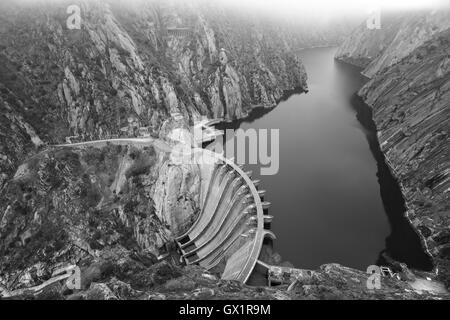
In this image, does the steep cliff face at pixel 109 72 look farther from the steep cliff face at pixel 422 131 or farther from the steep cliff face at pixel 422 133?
the steep cliff face at pixel 422 133

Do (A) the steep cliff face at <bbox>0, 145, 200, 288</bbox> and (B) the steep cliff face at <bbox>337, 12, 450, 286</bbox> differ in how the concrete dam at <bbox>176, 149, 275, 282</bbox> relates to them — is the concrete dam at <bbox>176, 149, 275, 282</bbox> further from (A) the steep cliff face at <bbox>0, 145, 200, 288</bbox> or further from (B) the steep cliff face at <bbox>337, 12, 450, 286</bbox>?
(B) the steep cliff face at <bbox>337, 12, 450, 286</bbox>

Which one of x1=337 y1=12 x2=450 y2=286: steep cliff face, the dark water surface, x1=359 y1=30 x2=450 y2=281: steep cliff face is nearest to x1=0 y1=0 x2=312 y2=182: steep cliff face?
the dark water surface

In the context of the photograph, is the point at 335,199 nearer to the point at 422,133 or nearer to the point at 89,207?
the point at 422,133

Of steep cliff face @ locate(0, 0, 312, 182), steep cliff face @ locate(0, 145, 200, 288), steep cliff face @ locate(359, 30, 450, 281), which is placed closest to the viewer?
steep cliff face @ locate(359, 30, 450, 281)

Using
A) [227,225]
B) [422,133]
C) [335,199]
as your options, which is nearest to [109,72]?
[227,225]

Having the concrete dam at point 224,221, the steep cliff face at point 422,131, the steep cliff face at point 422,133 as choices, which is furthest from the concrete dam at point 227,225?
the steep cliff face at point 422,133

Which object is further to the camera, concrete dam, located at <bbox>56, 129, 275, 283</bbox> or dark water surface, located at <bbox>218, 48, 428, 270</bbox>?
dark water surface, located at <bbox>218, 48, 428, 270</bbox>

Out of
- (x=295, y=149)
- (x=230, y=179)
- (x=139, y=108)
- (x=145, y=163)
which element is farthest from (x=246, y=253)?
(x=139, y=108)
